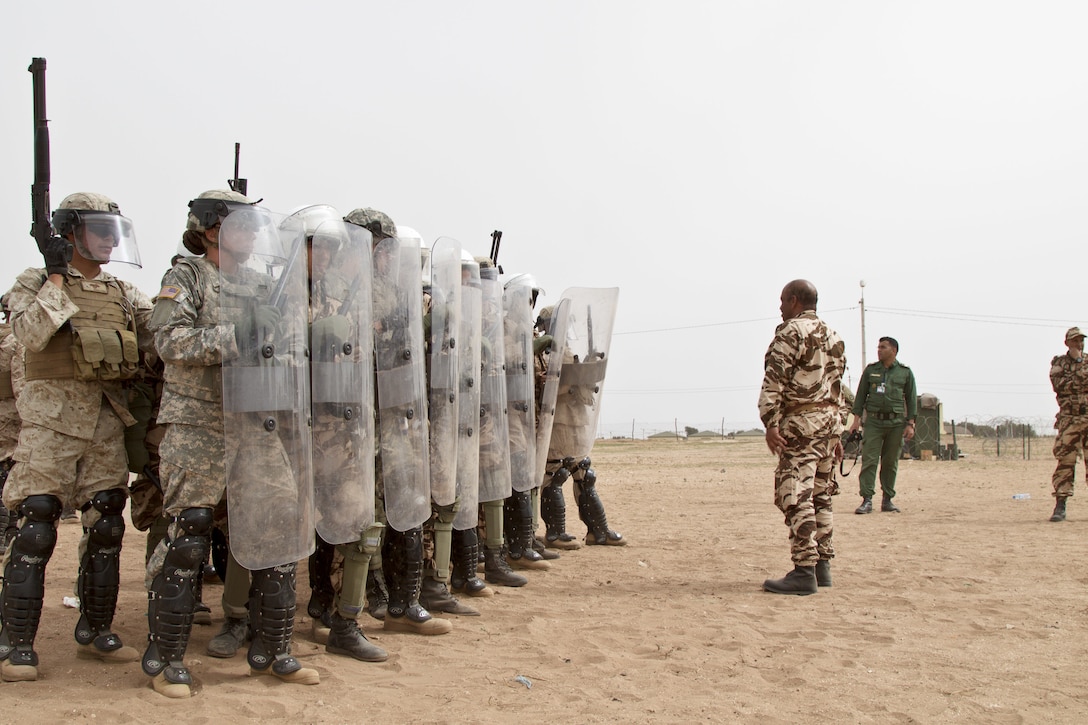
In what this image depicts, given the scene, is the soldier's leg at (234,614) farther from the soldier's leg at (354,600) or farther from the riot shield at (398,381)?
the riot shield at (398,381)

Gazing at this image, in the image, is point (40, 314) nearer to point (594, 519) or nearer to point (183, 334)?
point (183, 334)

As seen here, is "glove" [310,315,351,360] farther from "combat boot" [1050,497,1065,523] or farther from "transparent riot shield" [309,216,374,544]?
"combat boot" [1050,497,1065,523]

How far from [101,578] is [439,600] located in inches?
76.2

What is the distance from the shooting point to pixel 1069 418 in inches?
395

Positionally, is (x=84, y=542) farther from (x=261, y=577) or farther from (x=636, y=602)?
(x=636, y=602)

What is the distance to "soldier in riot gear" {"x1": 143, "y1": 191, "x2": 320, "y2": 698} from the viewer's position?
12.8 ft

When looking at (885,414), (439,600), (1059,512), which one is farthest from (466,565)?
(1059,512)

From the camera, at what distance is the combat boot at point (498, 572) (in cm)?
647

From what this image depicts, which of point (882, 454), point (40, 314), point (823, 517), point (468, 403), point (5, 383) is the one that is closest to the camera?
point (40, 314)

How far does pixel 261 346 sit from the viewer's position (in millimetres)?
3932

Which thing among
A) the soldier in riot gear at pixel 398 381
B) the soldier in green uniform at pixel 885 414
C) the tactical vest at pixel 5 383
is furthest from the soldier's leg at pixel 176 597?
the soldier in green uniform at pixel 885 414

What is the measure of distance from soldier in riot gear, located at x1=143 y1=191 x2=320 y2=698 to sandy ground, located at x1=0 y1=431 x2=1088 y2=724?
294 millimetres

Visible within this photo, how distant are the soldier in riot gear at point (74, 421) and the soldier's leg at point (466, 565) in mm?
2212

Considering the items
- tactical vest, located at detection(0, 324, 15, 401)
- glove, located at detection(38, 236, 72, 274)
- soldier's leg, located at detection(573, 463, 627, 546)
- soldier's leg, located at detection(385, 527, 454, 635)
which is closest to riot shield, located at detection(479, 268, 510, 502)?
soldier's leg, located at detection(385, 527, 454, 635)
